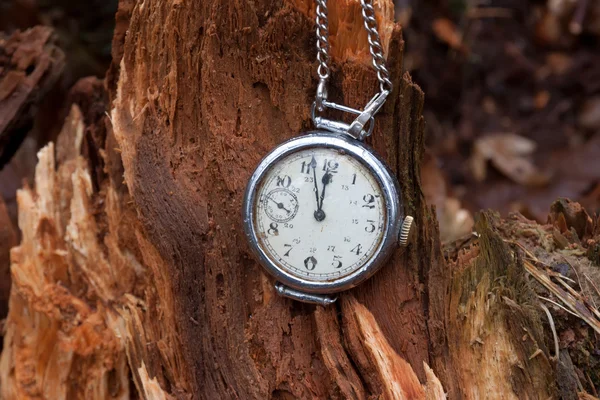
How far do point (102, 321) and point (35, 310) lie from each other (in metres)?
0.30

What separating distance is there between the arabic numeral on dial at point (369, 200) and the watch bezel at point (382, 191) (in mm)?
48

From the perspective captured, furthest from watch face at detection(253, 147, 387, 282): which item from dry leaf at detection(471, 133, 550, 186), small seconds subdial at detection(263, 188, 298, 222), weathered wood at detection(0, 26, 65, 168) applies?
dry leaf at detection(471, 133, 550, 186)

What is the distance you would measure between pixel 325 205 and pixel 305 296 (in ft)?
1.18

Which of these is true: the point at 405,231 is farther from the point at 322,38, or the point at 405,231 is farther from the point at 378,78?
the point at 322,38

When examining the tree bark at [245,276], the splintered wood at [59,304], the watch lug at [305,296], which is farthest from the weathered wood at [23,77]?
the watch lug at [305,296]

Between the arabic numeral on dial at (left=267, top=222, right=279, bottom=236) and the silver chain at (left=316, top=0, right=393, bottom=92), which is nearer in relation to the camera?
the silver chain at (left=316, top=0, right=393, bottom=92)

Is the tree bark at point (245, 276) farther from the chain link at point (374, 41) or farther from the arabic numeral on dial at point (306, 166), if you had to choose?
the arabic numeral on dial at point (306, 166)

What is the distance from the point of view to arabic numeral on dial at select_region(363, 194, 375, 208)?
93.3 inches

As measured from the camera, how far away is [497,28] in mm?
5355

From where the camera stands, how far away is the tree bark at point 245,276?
231 cm

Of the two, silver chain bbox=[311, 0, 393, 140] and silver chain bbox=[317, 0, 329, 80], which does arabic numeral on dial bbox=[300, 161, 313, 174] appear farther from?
silver chain bbox=[317, 0, 329, 80]

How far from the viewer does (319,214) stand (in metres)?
2.41

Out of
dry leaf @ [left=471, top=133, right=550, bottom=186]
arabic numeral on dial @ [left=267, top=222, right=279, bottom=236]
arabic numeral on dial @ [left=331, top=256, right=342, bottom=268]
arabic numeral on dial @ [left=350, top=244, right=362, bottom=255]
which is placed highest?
dry leaf @ [left=471, top=133, right=550, bottom=186]

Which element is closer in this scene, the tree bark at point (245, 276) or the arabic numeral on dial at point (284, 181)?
the tree bark at point (245, 276)
